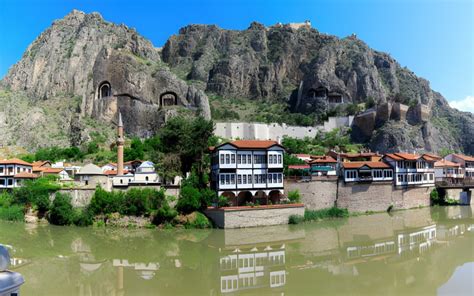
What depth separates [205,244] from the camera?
84.9 feet

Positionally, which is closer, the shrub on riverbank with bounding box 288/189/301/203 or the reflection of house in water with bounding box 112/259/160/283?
the reflection of house in water with bounding box 112/259/160/283

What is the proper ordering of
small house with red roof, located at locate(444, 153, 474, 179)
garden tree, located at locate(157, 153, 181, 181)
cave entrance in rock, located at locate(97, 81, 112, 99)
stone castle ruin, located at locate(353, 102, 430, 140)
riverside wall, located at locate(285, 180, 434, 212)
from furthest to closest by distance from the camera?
1. cave entrance in rock, located at locate(97, 81, 112, 99)
2. stone castle ruin, located at locate(353, 102, 430, 140)
3. small house with red roof, located at locate(444, 153, 474, 179)
4. riverside wall, located at locate(285, 180, 434, 212)
5. garden tree, located at locate(157, 153, 181, 181)

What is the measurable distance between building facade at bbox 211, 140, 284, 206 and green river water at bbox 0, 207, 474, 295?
407cm

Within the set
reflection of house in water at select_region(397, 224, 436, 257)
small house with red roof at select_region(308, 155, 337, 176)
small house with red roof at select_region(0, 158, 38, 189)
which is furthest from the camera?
small house with red roof at select_region(0, 158, 38, 189)

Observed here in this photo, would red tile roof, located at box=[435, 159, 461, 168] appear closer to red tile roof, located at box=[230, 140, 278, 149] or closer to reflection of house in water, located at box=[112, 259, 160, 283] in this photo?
red tile roof, located at box=[230, 140, 278, 149]

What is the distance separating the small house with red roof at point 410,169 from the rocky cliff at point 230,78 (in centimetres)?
1389

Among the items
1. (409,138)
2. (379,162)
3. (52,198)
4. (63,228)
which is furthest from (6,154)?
(409,138)

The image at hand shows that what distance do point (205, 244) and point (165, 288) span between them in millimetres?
9372

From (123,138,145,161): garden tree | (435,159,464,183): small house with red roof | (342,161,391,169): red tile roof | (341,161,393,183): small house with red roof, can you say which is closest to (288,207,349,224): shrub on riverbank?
(341,161,393,183): small house with red roof

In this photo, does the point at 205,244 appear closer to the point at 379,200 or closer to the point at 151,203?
the point at 151,203

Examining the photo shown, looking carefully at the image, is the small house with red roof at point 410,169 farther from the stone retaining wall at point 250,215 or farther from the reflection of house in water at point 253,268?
the reflection of house in water at point 253,268

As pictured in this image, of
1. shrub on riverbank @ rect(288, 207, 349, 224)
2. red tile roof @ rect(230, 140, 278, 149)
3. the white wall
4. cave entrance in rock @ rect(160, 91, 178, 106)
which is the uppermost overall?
cave entrance in rock @ rect(160, 91, 178, 106)

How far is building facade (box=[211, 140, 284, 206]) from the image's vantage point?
108ft

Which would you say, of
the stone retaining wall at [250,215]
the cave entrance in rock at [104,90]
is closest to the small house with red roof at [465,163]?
the stone retaining wall at [250,215]
